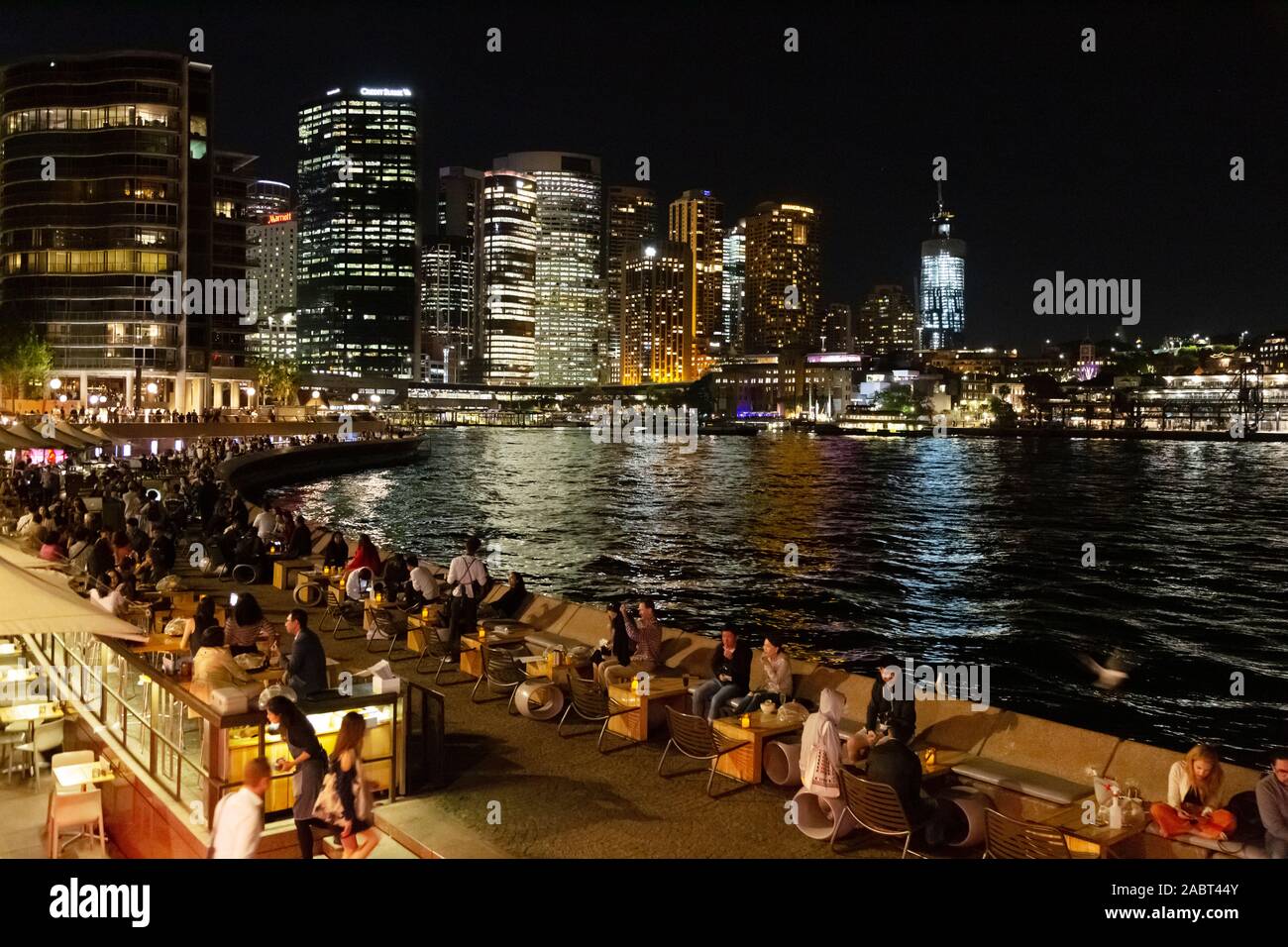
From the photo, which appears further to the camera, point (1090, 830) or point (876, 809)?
point (876, 809)

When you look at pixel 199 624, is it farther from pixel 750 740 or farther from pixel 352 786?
pixel 750 740

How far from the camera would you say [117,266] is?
4161 inches

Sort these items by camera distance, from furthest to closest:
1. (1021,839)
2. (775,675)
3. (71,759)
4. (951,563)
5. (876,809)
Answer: (951,563), (775,675), (71,759), (876,809), (1021,839)

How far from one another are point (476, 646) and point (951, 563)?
31648mm

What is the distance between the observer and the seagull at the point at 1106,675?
21700 mm

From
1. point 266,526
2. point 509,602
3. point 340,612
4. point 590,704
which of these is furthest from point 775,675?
point 266,526

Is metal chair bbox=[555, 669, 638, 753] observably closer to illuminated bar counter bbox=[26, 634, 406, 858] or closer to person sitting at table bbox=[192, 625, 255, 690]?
illuminated bar counter bbox=[26, 634, 406, 858]

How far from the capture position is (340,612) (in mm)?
15867

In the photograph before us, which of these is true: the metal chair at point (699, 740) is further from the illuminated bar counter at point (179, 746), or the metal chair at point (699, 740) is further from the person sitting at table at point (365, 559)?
the person sitting at table at point (365, 559)

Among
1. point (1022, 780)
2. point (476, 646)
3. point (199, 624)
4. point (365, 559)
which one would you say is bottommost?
point (1022, 780)

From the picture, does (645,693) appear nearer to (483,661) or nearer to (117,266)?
(483,661)

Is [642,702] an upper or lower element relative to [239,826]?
lower
